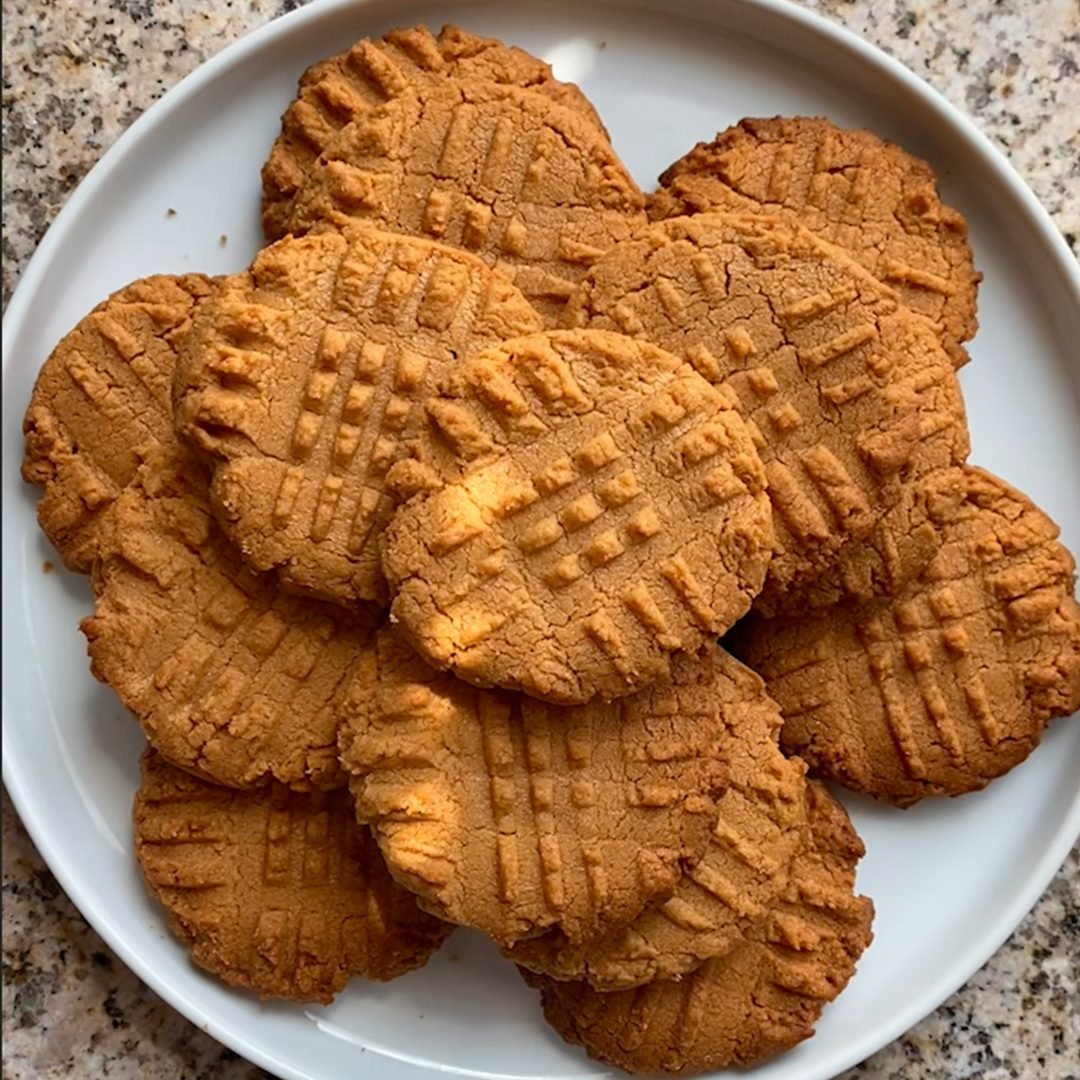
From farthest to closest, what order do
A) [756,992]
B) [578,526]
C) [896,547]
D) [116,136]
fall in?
A: 1. [116,136]
2. [756,992]
3. [896,547]
4. [578,526]

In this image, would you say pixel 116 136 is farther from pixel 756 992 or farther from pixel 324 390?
pixel 756 992

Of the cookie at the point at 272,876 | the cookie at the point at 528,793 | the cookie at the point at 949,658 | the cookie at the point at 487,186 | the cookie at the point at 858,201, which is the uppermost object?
the cookie at the point at 858,201

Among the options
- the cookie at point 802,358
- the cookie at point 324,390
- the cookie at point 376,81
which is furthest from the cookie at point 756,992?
the cookie at point 376,81

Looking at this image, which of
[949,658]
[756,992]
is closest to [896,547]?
[949,658]

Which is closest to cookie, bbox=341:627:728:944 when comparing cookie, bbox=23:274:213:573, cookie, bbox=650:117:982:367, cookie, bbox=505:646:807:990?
cookie, bbox=505:646:807:990

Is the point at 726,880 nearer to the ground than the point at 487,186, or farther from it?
nearer to the ground

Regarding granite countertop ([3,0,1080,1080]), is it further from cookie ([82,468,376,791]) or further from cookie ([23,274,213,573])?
cookie ([82,468,376,791])

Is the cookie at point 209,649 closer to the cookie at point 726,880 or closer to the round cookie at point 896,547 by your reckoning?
the cookie at point 726,880

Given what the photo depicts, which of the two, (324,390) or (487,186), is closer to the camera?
(324,390)
